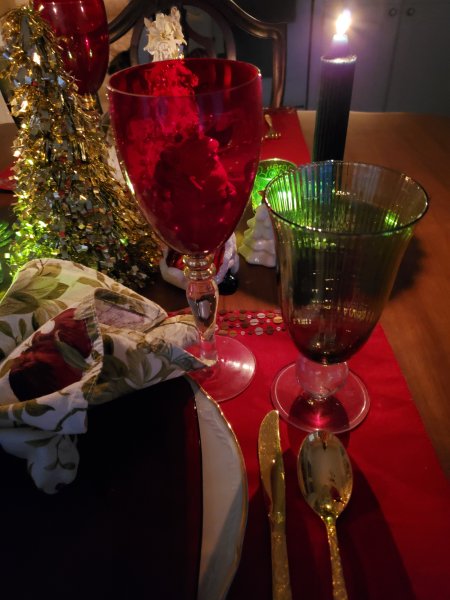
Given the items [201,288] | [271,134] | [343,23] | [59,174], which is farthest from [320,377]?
[271,134]

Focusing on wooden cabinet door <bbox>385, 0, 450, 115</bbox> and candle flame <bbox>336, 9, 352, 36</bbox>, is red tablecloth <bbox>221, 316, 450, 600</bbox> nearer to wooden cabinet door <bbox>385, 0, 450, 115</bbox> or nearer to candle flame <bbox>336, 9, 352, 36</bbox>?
candle flame <bbox>336, 9, 352, 36</bbox>

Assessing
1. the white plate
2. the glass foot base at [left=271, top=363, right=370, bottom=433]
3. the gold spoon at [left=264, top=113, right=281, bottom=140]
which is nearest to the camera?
the white plate

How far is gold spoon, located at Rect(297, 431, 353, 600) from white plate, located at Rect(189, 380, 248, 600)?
6 centimetres

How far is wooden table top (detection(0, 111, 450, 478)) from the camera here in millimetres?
367

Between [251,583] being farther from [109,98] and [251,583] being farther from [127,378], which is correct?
[109,98]

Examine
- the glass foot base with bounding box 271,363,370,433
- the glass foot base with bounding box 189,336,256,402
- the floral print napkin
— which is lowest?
the glass foot base with bounding box 189,336,256,402

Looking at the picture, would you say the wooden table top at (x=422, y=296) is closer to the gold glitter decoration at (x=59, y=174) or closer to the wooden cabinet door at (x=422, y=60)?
the gold glitter decoration at (x=59, y=174)

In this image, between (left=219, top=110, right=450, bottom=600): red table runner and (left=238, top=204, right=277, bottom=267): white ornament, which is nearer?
(left=219, top=110, right=450, bottom=600): red table runner

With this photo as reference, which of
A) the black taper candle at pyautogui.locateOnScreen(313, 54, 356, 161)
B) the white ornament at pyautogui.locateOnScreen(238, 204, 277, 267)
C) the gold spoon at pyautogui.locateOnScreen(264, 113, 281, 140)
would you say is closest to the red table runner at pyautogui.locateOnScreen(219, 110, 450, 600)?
the white ornament at pyautogui.locateOnScreen(238, 204, 277, 267)

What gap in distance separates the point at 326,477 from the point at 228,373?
0.13 meters

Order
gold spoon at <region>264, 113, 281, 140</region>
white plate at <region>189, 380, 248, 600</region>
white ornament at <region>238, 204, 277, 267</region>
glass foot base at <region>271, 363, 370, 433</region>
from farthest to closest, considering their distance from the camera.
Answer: gold spoon at <region>264, 113, 281, 140</region>, white ornament at <region>238, 204, 277, 267</region>, glass foot base at <region>271, 363, 370, 433</region>, white plate at <region>189, 380, 248, 600</region>

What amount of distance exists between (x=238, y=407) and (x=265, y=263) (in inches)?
7.7

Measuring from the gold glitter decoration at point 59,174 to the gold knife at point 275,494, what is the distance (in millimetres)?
238

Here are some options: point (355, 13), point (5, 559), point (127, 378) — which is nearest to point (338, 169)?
point (127, 378)
